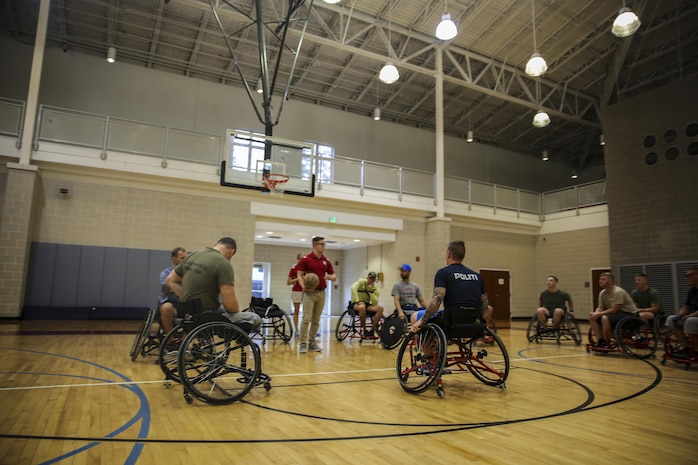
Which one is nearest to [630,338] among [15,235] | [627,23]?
[627,23]

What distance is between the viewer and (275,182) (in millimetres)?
9758

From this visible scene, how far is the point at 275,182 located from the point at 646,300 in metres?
7.35

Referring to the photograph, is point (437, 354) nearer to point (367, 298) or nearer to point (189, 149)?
point (367, 298)

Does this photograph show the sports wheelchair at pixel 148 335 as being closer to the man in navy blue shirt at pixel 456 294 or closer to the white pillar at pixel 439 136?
the man in navy blue shirt at pixel 456 294

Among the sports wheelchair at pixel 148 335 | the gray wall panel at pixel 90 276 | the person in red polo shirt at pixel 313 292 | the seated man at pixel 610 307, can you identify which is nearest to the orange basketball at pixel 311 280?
the person in red polo shirt at pixel 313 292

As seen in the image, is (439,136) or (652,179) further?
(439,136)

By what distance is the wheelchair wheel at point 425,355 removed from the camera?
3332 millimetres

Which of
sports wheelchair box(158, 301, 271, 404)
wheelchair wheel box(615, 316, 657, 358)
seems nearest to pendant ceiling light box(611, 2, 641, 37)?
wheelchair wheel box(615, 316, 657, 358)

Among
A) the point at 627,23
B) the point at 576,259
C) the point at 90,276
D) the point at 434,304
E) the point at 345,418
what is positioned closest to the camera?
the point at 345,418

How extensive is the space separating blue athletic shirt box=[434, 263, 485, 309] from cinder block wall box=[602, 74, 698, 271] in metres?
10.7

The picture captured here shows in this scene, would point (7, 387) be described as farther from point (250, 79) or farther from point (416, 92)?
point (416, 92)

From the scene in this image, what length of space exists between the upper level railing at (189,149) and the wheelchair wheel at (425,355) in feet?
27.7

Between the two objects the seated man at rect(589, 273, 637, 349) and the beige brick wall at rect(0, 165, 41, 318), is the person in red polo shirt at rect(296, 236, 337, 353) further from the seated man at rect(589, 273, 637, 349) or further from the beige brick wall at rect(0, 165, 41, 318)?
the beige brick wall at rect(0, 165, 41, 318)

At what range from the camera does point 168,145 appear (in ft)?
34.3
